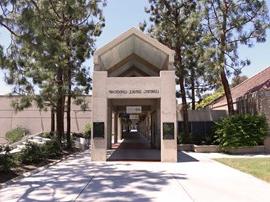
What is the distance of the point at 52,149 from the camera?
24.0 metres

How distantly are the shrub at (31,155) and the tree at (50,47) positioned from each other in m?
3.00

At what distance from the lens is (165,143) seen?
866 inches

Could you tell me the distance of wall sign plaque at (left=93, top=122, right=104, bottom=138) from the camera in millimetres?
22359

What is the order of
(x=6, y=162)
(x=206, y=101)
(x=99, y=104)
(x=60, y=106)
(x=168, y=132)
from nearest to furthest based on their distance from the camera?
(x=6, y=162) → (x=168, y=132) → (x=99, y=104) → (x=60, y=106) → (x=206, y=101)

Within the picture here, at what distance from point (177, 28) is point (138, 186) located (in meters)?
20.4

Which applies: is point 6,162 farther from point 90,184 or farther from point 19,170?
point 90,184

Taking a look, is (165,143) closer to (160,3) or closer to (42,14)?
(42,14)

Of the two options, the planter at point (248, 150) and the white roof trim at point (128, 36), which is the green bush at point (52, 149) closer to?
the white roof trim at point (128, 36)

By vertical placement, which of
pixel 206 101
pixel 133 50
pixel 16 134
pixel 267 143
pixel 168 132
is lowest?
pixel 267 143

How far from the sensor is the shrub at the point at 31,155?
19709 millimetres

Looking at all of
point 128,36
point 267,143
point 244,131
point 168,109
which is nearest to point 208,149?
point 244,131

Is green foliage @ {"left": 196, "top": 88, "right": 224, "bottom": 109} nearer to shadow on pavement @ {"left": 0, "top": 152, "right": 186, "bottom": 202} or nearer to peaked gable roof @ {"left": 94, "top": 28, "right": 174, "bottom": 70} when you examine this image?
peaked gable roof @ {"left": 94, "top": 28, "right": 174, "bottom": 70}

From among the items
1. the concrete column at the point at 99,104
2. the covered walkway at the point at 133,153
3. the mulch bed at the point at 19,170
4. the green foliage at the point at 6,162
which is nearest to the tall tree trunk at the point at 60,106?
the covered walkway at the point at 133,153

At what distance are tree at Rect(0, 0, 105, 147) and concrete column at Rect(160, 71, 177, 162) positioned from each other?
5217mm
